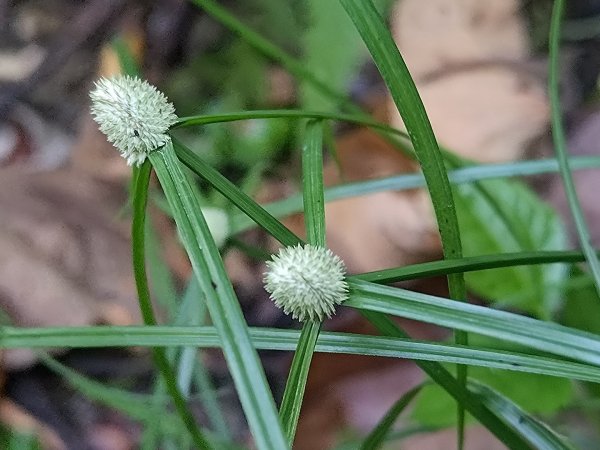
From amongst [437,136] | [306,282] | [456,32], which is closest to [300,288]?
[306,282]

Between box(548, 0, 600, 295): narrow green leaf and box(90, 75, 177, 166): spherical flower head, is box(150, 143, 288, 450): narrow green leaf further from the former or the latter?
box(548, 0, 600, 295): narrow green leaf

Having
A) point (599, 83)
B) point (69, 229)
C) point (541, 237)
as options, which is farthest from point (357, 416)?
point (599, 83)

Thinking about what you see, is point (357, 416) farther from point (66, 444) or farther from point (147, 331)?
point (147, 331)

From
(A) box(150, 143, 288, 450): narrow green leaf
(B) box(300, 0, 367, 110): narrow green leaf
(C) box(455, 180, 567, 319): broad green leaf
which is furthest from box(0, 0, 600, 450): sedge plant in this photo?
(B) box(300, 0, 367, 110): narrow green leaf

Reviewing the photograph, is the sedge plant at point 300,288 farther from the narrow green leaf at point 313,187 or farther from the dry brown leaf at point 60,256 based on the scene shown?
the dry brown leaf at point 60,256

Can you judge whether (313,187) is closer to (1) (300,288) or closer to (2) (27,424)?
(1) (300,288)

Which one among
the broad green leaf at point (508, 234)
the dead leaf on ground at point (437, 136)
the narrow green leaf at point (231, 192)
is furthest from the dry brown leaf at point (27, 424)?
the narrow green leaf at point (231, 192)
